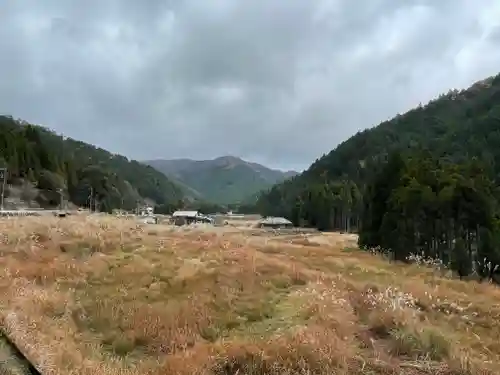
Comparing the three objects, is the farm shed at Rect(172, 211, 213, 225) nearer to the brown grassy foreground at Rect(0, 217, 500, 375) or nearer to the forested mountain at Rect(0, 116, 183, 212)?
the forested mountain at Rect(0, 116, 183, 212)

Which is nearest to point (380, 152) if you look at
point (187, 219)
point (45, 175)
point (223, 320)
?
point (187, 219)

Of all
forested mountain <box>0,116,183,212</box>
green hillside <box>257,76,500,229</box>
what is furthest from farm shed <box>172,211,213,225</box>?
green hillside <box>257,76,500,229</box>

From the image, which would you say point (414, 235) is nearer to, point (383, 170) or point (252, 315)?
point (383, 170)

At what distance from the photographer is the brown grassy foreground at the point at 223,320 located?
591 centimetres

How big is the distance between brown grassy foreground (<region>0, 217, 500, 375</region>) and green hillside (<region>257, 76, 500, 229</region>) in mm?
63317

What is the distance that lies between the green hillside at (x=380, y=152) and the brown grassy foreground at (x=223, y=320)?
63.3m

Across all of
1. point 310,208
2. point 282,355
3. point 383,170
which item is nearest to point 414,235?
point 383,170

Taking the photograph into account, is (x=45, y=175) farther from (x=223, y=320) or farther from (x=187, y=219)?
(x=223, y=320)

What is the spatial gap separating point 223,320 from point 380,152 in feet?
472

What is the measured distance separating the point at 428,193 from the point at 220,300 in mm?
28224

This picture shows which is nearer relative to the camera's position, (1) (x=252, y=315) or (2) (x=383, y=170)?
(1) (x=252, y=315)

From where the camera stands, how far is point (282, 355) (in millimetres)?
5984

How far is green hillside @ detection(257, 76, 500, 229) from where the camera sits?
308 feet

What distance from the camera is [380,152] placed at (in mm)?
146625
